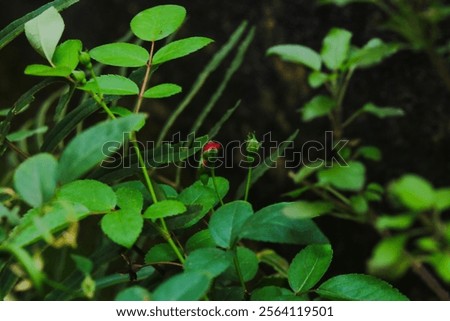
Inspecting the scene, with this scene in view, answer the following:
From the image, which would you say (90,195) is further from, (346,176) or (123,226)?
(346,176)

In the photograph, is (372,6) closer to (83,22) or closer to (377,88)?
(377,88)

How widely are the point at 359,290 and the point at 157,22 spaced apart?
255 mm

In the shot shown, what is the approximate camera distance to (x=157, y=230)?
18.1 inches

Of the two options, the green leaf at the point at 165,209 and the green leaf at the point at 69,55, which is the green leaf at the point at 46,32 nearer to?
the green leaf at the point at 69,55

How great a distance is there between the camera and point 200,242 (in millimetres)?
476

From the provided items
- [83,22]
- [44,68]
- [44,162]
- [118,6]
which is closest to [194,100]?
[118,6]

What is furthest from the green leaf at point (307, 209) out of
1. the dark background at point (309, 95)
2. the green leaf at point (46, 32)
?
the dark background at point (309, 95)

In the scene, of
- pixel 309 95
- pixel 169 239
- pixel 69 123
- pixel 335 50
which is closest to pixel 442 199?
pixel 335 50

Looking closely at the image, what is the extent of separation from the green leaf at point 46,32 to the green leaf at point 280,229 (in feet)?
0.65

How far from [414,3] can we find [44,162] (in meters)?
0.20

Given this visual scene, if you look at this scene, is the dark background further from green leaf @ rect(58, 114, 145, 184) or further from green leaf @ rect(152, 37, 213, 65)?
green leaf @ rect(58, 114, 145, 184)

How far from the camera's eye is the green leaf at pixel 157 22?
0.48 metres

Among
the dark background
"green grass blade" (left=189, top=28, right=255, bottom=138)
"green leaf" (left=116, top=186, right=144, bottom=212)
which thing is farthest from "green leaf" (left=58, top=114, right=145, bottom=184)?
the dark background

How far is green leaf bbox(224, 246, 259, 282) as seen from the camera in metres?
0.47
